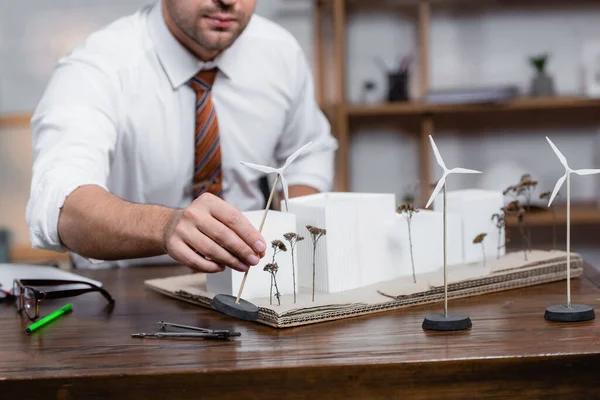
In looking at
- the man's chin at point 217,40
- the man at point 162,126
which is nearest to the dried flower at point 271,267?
the man at point 162,126

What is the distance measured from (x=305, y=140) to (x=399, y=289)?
4.01ft

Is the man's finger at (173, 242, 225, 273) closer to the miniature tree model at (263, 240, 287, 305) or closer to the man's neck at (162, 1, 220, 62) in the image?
the miniature tree model at (263, 240, 287, 305)

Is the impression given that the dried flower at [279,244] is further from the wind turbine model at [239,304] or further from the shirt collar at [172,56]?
the shirt collar at [172,56]

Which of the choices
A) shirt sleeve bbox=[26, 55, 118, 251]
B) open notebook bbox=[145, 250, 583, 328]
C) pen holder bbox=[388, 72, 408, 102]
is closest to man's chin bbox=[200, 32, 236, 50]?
shirt sleeve bbox=[26, 55, 118, 251]

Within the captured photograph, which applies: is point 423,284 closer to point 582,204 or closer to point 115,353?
point 115,353

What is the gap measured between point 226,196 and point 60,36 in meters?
2.14

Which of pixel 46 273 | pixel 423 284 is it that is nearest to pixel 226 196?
pixel 46 273

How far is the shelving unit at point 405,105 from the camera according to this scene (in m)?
3.74

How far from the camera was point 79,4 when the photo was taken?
410 centimetres

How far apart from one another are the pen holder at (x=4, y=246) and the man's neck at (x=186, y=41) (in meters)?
2.00

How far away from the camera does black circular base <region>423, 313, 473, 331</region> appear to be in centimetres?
120

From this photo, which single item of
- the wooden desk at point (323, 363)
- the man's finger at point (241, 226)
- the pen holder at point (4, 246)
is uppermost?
the man's finger at point (241, 226)

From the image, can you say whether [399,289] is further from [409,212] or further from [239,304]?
[239,304]

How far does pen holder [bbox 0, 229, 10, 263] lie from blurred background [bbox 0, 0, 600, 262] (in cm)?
2
